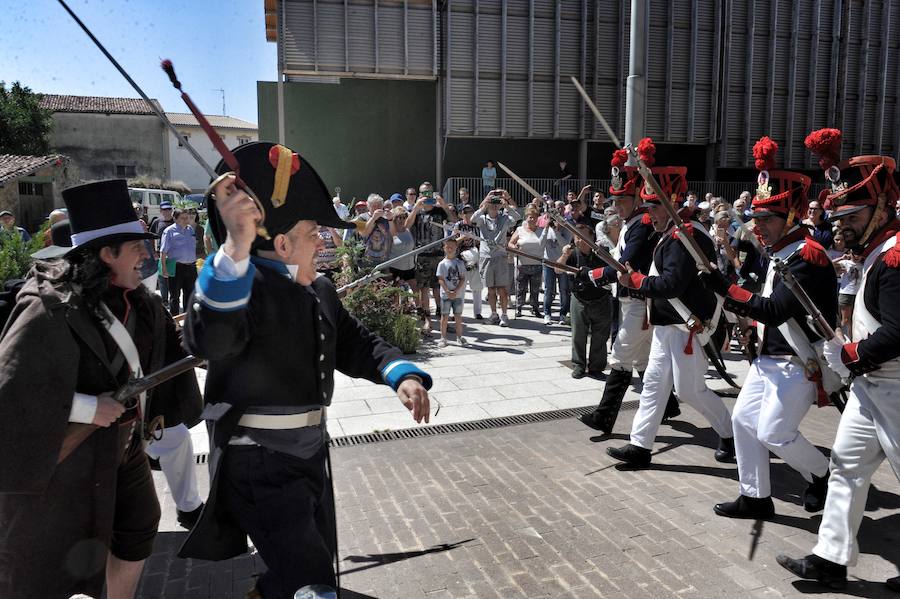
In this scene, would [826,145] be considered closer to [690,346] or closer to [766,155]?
[766,155]

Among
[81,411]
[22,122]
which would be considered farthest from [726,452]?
[22,122]

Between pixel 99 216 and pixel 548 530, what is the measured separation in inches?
121

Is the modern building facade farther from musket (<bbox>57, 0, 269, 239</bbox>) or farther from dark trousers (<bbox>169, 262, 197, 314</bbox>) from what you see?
musket (<bbox>57, 0, 269, 239</bbox>)

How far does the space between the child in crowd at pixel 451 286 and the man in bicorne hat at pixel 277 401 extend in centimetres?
731

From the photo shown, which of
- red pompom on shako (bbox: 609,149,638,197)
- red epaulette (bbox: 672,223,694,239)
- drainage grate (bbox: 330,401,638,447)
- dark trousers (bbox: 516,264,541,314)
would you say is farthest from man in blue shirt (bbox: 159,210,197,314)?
red epaulette (bbox: 672,223,694,239)

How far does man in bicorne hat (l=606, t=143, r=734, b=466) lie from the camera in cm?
490

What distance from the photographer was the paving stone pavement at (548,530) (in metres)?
3.56

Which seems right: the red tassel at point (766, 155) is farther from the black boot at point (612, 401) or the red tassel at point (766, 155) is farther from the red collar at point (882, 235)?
the black boot at point (612, 401)

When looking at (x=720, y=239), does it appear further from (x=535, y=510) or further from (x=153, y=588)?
(x=153, y=588)

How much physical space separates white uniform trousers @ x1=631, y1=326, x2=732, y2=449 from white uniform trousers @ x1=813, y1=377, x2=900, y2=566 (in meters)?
1.59

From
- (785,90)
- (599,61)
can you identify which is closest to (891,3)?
(785,90)

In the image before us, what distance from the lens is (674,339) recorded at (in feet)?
16.8

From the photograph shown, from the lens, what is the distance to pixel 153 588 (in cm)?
359

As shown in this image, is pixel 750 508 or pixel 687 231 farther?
pixel 687 231
